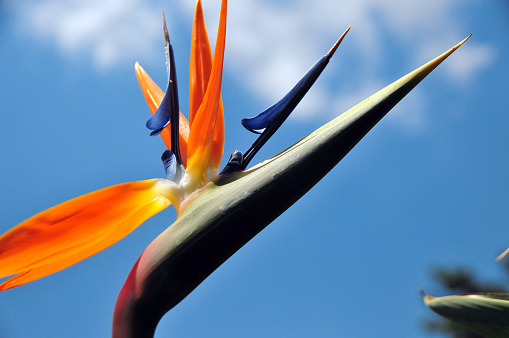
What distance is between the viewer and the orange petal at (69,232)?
609 millimetres

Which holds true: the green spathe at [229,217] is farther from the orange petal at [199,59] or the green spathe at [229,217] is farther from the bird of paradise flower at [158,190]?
the orange petal at [199,59]

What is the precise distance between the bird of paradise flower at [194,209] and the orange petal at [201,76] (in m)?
0.05

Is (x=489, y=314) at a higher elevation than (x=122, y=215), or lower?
lower

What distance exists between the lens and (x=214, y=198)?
63 cm

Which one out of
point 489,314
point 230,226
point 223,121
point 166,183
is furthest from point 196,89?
point 489,314

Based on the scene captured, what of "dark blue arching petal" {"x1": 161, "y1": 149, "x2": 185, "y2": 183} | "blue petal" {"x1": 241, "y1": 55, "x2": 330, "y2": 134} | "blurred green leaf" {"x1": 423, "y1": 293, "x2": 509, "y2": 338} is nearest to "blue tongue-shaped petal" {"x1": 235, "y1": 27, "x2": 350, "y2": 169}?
"blue petal" {"x1": 241, "y1": 55, "x2": 330, "y2": 134}

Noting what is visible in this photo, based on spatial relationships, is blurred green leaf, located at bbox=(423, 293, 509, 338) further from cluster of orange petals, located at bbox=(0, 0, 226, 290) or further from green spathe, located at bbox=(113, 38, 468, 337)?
cluster of orange petals, located at bbox=(0, 0, 226, 290)

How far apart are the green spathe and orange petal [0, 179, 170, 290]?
91mm

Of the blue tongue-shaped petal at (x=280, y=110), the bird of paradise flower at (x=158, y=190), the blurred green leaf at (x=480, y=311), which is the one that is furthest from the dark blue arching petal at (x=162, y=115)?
the blurred green leaf at (x=480, y=311)

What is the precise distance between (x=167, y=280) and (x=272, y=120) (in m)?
0.31

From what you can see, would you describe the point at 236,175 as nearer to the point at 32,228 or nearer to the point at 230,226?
the point at 230,226

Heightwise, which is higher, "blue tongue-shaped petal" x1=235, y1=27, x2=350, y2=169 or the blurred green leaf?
"blue tongue-shaped petal" x1=235, y1=27, x2=350, y2=169

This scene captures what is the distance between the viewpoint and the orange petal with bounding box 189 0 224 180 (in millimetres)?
811

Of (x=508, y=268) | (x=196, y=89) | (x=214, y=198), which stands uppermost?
(x=508, y=268)
